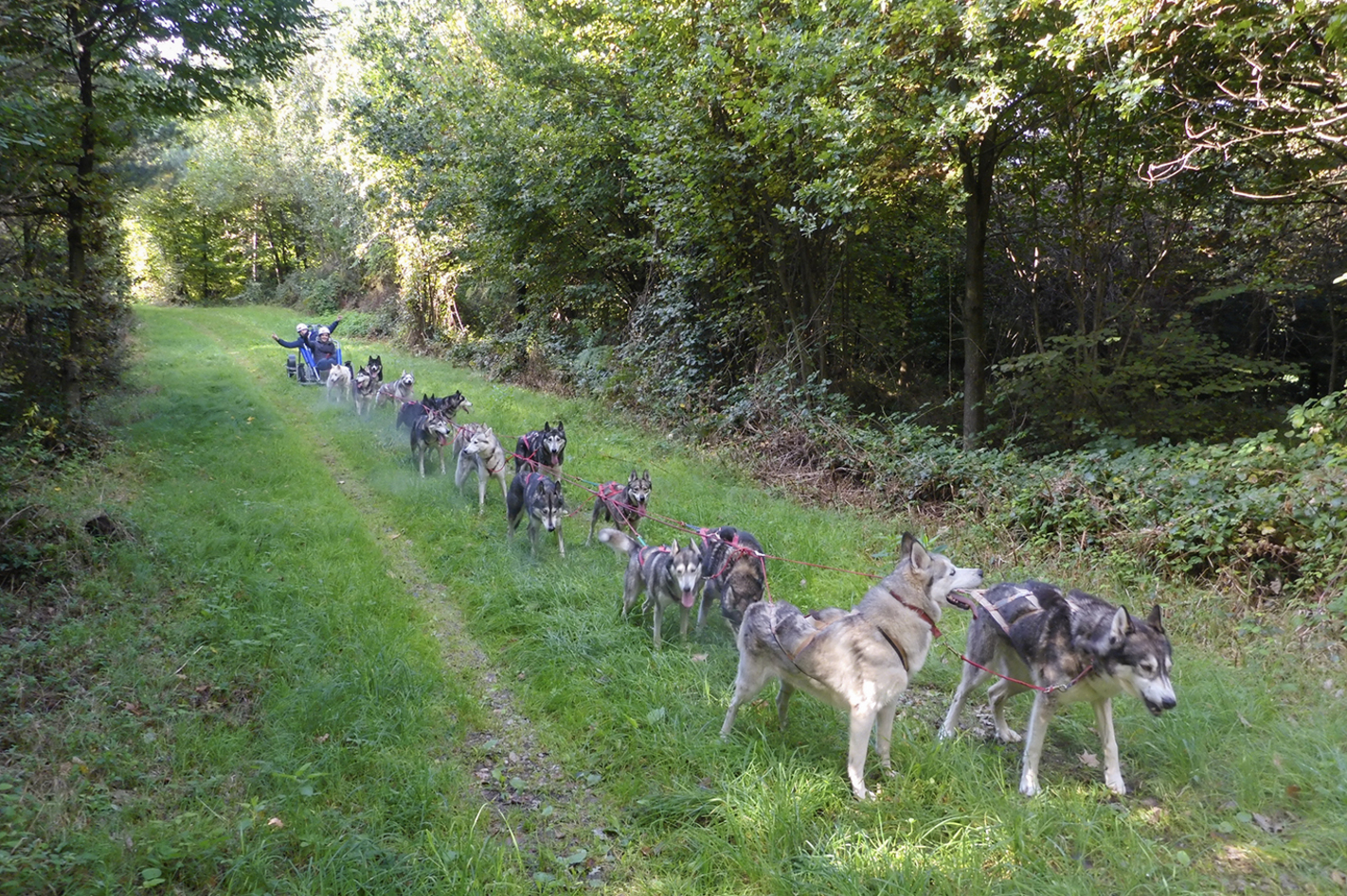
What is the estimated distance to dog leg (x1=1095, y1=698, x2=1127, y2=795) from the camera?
13.4 feet

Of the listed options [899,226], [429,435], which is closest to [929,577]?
[429,435]

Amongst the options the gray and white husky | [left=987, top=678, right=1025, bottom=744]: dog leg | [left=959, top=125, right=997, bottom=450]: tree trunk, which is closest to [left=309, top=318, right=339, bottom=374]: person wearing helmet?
the gray and white husky

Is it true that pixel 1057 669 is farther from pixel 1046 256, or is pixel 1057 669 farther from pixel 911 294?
pixel 911 294

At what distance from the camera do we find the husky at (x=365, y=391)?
15.8 meters

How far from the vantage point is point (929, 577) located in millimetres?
4570

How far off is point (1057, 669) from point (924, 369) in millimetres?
11988

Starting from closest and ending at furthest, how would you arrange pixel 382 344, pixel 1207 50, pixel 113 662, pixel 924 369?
1. pixel 113 662
2. pixel 1207 50
3. pixel 924 369
4. pixel 382 344

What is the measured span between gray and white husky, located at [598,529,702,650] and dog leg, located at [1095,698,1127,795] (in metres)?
2.79

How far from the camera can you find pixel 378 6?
86.3ft

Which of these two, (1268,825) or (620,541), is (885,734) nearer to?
(1268,825)

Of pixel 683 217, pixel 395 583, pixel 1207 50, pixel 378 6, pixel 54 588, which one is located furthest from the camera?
pixel 378 6

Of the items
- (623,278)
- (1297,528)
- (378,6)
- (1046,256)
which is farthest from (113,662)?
(378,6)

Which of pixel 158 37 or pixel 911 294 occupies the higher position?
pixel 158 37

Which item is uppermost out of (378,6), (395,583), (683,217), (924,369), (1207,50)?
(378,6)
